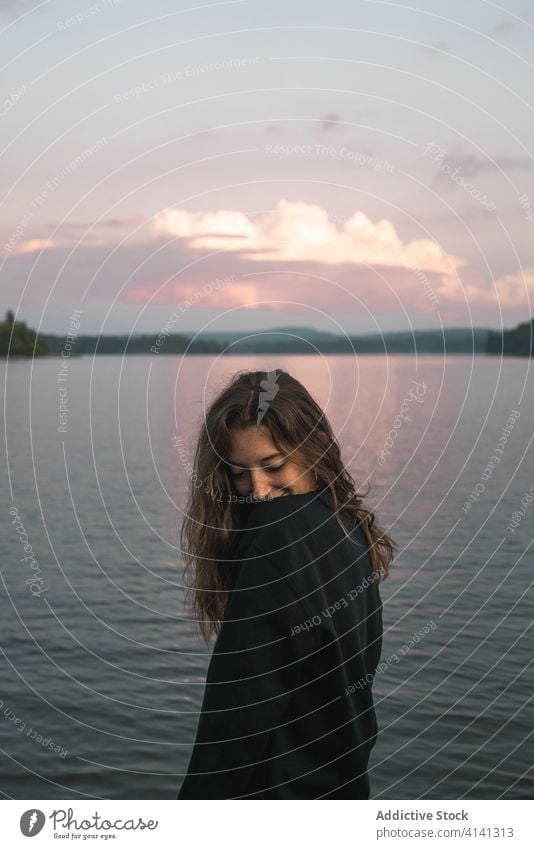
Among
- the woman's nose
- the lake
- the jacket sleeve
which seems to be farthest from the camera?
the lake

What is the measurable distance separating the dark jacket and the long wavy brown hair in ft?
0.78

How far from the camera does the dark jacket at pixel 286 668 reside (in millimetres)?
2854

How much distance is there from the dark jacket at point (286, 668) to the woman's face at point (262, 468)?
0.72 ft

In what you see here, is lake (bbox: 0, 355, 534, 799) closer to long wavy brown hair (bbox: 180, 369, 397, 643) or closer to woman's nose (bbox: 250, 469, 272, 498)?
long wavy brown hair (bbox: 180, 369, 397, 643)

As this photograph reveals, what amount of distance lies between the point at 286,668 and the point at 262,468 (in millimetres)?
696

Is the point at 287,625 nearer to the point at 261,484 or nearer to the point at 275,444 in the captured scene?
the point at 261,484

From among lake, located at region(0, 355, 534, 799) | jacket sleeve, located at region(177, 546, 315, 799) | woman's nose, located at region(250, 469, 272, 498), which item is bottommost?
lake, located at region(0, 355, 534, 799)

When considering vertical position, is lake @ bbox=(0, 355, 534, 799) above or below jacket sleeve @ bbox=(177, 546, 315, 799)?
below

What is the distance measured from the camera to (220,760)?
2.93m

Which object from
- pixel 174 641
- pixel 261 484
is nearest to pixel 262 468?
pixel 261 484

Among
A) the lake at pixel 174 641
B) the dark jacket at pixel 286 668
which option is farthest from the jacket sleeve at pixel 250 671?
the lake at pixel 174 641

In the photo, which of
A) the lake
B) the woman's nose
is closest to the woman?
the woman's nose

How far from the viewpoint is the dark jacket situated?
2.85 metres
